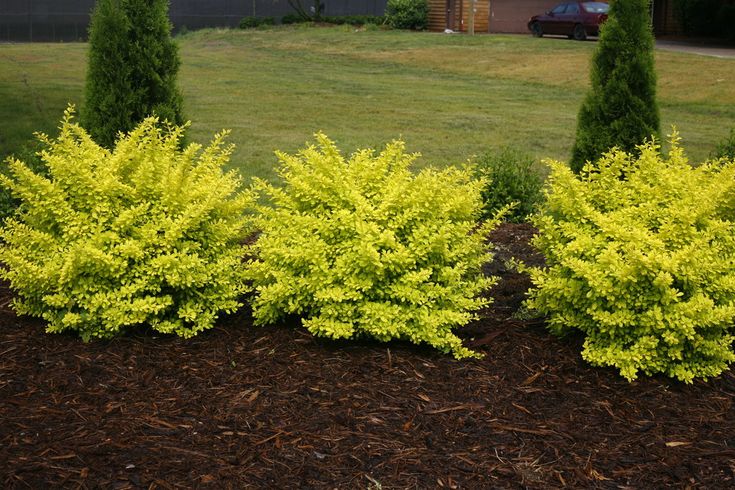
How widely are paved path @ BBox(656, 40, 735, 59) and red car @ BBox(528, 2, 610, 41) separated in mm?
2458

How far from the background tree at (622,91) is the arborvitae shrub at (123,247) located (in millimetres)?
4463

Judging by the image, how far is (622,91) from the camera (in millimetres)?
8648

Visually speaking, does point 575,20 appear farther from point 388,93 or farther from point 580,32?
point 388,93

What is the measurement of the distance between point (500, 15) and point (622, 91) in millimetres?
30727

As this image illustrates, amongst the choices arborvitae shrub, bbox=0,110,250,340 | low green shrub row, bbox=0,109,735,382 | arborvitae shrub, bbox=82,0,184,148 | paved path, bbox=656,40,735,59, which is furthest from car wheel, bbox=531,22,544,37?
arborvitae shrub, bbox=0,110,250,340

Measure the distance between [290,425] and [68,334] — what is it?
1.71 m

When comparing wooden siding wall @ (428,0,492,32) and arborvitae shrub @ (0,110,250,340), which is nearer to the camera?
arborvitae shrub @ (0,110,250,340)

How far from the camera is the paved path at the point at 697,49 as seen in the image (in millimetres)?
26547

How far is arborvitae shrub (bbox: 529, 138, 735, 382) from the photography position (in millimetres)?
4625

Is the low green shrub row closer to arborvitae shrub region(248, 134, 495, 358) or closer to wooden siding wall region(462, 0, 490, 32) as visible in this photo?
arborvitae shrub region(248, 134, 495, 358)

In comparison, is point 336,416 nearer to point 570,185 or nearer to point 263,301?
point 263,301

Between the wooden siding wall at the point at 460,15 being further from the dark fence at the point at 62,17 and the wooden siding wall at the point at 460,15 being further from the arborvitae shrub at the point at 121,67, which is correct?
the arborvitae shrub at the point at 121,67

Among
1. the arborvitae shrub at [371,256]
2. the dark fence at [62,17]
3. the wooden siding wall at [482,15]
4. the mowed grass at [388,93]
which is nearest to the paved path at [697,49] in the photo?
the mowed grass at [388,93]

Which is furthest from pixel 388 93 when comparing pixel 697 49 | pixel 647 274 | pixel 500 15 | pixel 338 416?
pixel 500 15
